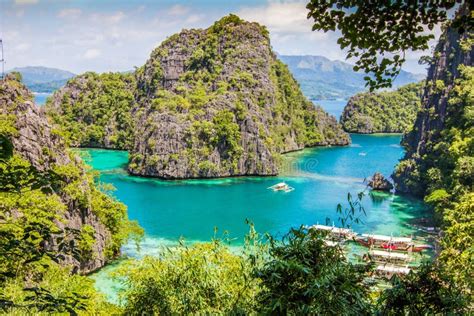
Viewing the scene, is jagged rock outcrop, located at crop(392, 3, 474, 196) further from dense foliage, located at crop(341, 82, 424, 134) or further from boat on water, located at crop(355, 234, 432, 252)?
dense foliage, located at crop(341, 82, 424, 134)

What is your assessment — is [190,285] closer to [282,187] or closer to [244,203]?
[244,203]

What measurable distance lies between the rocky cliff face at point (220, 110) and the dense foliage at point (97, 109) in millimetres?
3206

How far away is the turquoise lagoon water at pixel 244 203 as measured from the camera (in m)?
34.9

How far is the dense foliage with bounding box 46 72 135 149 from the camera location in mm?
83375

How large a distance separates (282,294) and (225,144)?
54.4 metres

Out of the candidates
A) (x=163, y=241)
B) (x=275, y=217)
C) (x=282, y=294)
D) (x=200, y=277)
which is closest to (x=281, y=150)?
(x=275, y=217)

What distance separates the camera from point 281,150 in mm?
78188

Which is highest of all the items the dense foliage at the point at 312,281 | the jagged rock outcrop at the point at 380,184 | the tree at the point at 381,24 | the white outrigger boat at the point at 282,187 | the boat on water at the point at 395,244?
the tree at the point at 381,24

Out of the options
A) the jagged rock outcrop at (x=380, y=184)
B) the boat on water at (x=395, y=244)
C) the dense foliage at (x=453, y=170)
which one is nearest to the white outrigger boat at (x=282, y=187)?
the jagged rock outcrop at (x=380, y=184)

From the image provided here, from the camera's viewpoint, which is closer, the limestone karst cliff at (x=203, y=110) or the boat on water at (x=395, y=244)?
the boat on water at (x=395, y=244)

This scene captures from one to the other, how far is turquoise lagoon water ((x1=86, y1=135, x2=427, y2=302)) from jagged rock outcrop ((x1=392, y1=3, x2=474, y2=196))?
8.93 feet

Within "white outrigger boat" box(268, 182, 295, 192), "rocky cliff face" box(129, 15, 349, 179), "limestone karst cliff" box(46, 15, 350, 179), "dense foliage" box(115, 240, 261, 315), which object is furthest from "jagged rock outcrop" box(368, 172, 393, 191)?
"dense foliage" box(115, 240, 261, 315)

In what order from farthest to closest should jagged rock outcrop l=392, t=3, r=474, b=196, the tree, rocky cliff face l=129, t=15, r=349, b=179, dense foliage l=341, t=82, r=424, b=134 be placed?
dense foliage l=341, t=82, r=424, b=134
rocky cliff face l=129, t=15, r=349, b=179
jagged rock outcrop l=392, t=3, r=474, b=196
the tree

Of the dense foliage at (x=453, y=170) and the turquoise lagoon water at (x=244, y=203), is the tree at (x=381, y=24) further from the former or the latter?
the turquoise lagoon water at (x=244, y=203)
